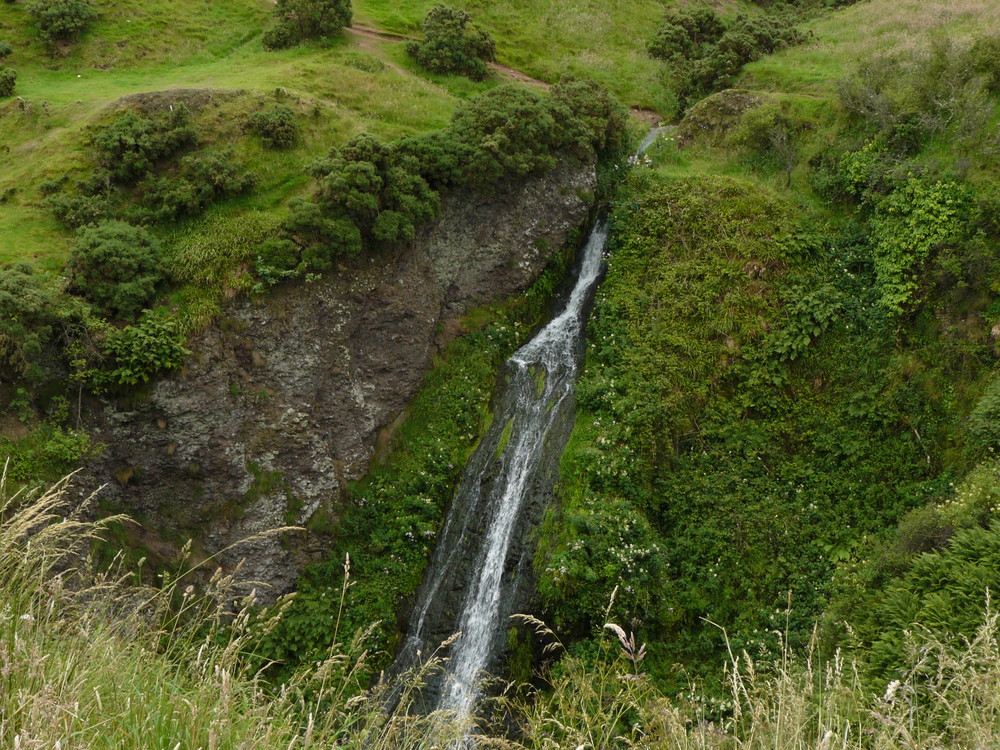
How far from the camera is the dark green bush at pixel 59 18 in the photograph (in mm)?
26719

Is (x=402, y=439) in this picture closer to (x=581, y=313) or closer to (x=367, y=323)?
(x=367, y=323)

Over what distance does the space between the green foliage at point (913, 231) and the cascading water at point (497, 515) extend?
8.93 m

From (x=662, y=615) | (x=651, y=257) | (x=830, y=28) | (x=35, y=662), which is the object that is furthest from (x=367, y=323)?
(x=830, y=28)

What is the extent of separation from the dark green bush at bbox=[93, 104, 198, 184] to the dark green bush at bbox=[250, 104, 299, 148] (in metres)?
2.06

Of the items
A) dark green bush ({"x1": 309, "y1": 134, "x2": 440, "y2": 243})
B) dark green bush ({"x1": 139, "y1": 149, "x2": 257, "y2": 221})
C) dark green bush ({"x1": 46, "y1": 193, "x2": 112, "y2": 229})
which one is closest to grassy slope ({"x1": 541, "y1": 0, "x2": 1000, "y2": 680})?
dark green bush ({"x1": 309, "y1": 134, "x2": 440, "y2": 243})

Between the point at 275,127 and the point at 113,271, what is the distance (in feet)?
25.4

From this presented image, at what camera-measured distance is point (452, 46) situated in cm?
2861

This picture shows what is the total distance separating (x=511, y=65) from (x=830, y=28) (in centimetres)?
1772

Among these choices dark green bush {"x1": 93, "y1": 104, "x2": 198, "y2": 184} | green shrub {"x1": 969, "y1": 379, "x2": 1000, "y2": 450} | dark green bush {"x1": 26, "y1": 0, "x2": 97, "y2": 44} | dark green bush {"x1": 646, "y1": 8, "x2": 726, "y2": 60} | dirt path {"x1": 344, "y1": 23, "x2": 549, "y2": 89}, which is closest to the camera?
green shrub {"x1": 969, "y1": 379, "x2": 1000, "y2": 450}

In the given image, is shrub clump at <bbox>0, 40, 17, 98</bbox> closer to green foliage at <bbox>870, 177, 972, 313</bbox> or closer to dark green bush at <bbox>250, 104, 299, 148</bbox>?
dark green bush at <bbox>250, 104, 299, 148</bbox>

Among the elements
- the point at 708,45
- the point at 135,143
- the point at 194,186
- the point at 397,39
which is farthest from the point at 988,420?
the point at 397,39

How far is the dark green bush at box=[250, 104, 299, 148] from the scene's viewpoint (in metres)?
20.1

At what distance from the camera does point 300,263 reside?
17.1m

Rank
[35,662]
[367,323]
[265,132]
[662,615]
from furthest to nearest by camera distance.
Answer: [265,132]
[367,323]
[662,615]
[35,662]
